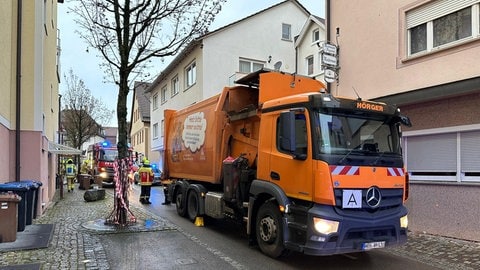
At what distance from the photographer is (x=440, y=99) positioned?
915 centimetres

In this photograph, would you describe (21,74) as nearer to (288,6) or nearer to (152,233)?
(152,233)

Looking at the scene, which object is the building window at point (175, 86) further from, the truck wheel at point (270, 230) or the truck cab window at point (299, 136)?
the truck cab window at point (299, 136)

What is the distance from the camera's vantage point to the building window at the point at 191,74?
25884 mm

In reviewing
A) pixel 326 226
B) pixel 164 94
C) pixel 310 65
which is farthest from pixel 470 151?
pixel 164 94

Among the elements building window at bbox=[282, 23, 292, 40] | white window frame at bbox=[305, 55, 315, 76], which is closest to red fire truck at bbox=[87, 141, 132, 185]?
white window frame at bbox=[305, 55, 315, 76]

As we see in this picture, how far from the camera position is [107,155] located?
26.5 meters

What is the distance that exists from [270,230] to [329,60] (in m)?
6.14

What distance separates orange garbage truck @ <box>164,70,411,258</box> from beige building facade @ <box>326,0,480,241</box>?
2406 millimetres

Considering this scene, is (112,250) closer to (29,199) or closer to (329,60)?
(29,199)

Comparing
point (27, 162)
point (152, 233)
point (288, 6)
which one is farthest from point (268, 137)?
point (288, 6)

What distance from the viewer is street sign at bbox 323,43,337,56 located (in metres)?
11.5

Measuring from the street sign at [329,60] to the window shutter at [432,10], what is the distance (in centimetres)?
220

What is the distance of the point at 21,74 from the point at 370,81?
9229mm

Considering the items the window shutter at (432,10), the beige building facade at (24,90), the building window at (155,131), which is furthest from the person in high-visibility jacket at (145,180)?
the building window at (155,131)
